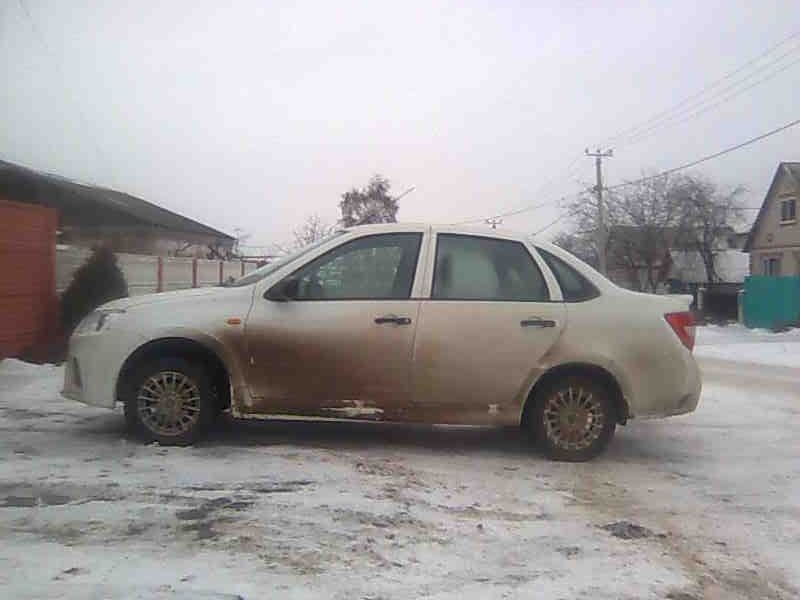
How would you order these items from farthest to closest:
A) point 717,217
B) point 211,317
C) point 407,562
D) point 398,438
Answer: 1. point 717,217
2. point 398,438
3. point 211,317
4. point 407,562

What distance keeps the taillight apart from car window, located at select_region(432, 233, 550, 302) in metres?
0.98

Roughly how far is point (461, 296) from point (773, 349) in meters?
16.3

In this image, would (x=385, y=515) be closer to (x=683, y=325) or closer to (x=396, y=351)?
(x=396, y=351)

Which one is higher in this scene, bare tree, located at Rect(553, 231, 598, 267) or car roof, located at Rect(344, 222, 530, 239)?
bare tree, located at Rect(553, 231, 598, 267)

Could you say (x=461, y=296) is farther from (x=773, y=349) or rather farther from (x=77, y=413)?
(x=773, y=349)

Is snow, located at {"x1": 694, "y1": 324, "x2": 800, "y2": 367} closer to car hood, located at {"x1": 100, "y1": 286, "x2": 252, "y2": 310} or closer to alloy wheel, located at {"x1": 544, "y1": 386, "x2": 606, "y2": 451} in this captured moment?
alloy wheel, located at {"x1": 544, "y1": 386, "x2": 606, "y2": 451}

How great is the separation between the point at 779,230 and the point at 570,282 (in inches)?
1545

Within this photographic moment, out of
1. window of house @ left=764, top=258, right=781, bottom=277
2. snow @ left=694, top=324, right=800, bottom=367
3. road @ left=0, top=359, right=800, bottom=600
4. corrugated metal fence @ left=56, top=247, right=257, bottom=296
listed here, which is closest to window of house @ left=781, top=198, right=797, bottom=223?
window of house @ left=764, top=258, right=781, bottom=277

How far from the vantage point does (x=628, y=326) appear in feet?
21.2

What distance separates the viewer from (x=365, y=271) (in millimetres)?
6488

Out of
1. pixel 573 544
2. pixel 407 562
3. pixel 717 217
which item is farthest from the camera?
pixel 717 217

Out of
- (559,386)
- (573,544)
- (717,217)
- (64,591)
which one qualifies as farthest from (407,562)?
(717,217)

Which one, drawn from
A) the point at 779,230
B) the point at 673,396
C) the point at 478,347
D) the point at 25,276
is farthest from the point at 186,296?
the point at 779,230

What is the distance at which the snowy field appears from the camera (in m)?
3.99
